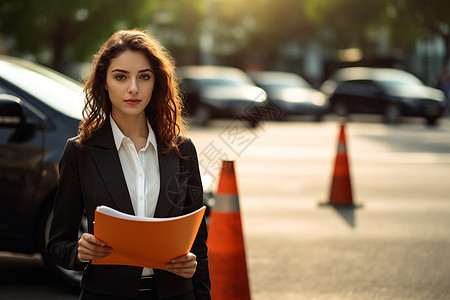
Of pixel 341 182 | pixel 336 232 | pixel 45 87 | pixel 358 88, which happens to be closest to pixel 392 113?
pixel 358 88

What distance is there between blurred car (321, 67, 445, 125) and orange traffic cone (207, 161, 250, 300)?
21.0 metres

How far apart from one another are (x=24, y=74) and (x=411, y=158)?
33.0 feet

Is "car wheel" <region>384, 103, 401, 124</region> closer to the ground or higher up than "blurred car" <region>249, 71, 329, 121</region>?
closer to the ground

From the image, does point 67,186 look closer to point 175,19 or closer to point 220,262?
point 220,262

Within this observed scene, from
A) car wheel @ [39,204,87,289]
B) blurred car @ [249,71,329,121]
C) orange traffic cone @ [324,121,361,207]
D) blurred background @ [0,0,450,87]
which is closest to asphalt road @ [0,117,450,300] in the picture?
car wheel @ [39,204,87,289]

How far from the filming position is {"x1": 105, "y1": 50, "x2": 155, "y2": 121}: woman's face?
251cm

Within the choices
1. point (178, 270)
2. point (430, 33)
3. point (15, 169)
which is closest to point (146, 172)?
point (178, 270)

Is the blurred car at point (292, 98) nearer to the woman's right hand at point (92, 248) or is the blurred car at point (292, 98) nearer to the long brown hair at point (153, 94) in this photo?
the long brown hair at point (153, 94)

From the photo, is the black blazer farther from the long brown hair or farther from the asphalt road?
the asphalt road

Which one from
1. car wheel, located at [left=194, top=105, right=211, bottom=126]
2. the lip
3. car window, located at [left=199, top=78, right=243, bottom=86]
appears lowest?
car wheel, located at [left=194, top=105, right=211, bottom=126]

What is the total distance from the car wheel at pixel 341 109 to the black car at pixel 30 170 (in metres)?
23.5

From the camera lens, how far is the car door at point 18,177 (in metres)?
5.09

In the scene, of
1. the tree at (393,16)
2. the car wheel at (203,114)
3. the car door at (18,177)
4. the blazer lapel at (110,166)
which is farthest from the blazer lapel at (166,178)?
the tree at (393,16)

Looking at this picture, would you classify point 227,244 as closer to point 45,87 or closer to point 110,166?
point 110,166
